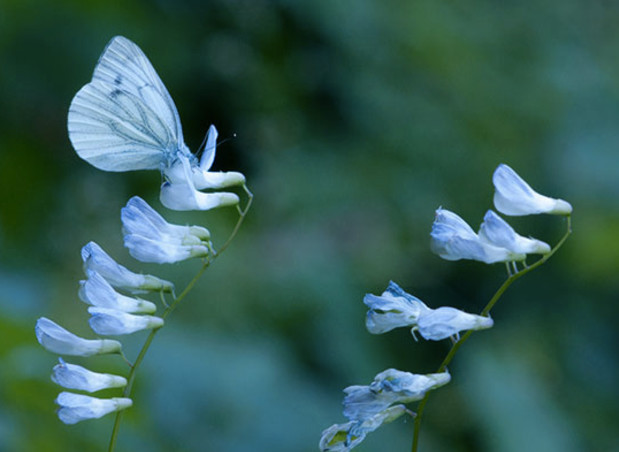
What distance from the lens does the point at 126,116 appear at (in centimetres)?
210

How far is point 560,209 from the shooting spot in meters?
1.80

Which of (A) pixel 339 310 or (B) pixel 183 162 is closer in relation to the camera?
(B) pixel 183 162

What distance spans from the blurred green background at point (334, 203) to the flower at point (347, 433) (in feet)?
5.76

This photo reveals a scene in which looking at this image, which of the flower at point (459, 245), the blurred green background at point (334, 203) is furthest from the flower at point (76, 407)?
the blurred green background at point (334, 203)

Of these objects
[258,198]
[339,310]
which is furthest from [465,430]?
[258,198]

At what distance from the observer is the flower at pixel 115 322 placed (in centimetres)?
169

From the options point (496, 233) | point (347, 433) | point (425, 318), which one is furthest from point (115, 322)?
point (496, 233)

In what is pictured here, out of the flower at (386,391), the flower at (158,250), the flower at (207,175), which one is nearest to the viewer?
the flower at (386,391)

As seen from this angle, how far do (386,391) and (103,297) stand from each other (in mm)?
626

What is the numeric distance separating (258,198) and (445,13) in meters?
1.86

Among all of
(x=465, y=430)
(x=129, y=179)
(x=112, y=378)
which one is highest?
(x=112, y=378)

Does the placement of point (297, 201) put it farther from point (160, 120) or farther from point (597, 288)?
point (160, 120)

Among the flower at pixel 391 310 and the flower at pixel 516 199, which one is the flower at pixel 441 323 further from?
the flower at pixel 516 199

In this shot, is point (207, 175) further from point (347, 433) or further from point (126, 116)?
point (347, 433)
